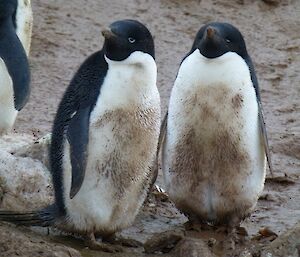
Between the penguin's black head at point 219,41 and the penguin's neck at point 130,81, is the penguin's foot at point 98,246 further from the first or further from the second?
the penguin's black head at point 219,41

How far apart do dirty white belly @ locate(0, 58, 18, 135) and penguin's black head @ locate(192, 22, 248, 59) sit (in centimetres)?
123

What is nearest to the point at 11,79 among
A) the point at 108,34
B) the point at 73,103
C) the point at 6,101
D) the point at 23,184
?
the point at 6,101

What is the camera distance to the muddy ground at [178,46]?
6773 millimetres

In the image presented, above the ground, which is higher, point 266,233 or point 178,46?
point 178,46

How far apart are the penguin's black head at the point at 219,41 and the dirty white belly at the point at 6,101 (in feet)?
4.04

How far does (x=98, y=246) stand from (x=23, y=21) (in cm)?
224

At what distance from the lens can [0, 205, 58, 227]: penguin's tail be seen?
189 inches

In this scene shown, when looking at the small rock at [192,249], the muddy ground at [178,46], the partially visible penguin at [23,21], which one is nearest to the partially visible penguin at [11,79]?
the partially visible penguin at [23,21]

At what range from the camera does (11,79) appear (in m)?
5.88

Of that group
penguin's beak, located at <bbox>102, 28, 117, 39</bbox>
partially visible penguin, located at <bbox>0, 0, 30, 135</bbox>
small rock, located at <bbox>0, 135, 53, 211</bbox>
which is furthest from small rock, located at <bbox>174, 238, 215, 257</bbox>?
partially visible penguin, located at <bbox>0, 0, 30, 135</bbox>

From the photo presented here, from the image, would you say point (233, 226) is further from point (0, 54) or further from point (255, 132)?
point (0, 54)

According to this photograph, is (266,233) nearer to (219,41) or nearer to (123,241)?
(123,241)

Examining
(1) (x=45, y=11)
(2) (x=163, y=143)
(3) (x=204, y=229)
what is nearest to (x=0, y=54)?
(2) (x=163, y=143)

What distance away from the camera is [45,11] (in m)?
8.38
